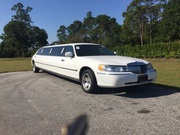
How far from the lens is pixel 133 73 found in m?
6.16

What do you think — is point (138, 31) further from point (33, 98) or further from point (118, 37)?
point (33, 98)

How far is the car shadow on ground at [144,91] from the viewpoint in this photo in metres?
6.39

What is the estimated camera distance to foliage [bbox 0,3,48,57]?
Result: 6600 centimetres

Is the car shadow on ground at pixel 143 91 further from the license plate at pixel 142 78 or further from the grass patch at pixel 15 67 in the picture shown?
the grass patch at pixel 15 67

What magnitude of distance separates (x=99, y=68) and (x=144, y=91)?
166cm

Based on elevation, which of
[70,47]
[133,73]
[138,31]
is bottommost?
[133,73]

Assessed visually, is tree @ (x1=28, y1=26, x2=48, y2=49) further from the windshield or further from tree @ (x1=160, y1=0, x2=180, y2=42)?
the windshield

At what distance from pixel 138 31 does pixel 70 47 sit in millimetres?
45732

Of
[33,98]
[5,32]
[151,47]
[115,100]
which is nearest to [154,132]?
[115,100]

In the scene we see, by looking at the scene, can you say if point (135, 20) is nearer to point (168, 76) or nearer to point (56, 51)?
point (168, 76)

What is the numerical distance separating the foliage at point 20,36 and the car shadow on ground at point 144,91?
6243 cm

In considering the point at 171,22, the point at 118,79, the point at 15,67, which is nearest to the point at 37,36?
the point at 171,22

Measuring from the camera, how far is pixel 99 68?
6.30 m

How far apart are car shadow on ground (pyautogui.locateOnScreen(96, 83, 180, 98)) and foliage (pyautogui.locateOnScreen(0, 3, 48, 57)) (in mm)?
62428
